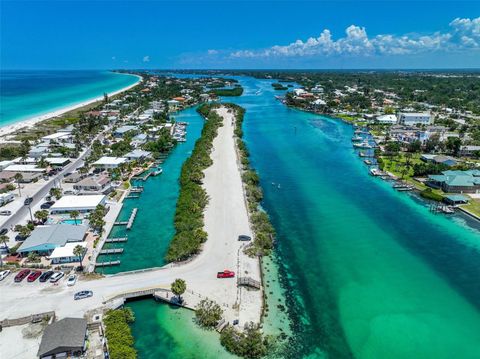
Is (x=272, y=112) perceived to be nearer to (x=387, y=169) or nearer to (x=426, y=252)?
(x=387, y=169)

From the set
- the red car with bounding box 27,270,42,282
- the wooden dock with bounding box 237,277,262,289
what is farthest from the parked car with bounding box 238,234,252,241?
the red car with bounding box 27,270,42,282

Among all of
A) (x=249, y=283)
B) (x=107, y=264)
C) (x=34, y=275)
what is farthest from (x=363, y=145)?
(x=34, y=275)

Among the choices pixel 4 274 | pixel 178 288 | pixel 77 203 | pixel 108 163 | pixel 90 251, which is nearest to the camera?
pixel 178 288

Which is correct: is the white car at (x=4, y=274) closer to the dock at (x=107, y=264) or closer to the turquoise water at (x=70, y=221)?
the dock at (x=107, y=264)

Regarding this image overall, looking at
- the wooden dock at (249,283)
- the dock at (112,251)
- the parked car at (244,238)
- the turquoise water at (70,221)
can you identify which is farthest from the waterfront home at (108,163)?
the wooden dock at (249,283)

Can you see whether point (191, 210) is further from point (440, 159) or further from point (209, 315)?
point (440, 159)

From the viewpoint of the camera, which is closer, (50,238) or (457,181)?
(50,238)
